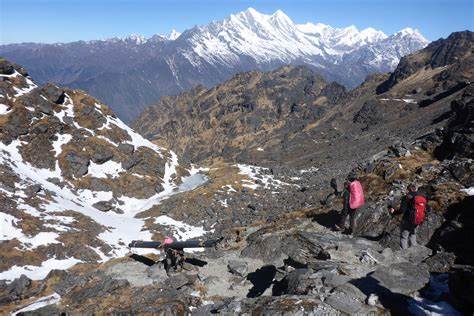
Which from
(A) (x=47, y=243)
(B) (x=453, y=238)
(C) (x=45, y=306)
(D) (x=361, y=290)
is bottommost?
(A) (x=47, y=243)

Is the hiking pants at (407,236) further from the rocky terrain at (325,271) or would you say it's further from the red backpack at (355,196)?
the red backpack at (355,196)

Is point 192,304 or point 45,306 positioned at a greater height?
point 192,304

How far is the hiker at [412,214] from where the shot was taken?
59.3ft

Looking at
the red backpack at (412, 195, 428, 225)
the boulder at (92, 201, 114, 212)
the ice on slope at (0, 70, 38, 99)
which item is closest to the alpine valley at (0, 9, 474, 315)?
the boulder at (92, 201, 114, 212)

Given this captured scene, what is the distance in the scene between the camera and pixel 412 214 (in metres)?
18.1

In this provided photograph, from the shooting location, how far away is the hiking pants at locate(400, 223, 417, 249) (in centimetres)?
1892

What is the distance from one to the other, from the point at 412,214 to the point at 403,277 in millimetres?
3326

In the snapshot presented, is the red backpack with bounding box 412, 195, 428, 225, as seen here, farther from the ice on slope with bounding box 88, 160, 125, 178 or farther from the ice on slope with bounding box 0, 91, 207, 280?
the ice on slope with bounding box 88, 160, 125, 178

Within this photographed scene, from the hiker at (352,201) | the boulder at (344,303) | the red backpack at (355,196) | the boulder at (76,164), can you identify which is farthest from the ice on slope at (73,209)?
the boulder at (344,303)

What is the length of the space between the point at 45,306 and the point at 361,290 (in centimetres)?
1610

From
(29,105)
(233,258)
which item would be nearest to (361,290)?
(233,258)

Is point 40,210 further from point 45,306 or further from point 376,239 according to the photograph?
point 376,239

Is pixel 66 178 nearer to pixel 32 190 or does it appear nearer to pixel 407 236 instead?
pixel 32 190

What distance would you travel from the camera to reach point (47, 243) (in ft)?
185
